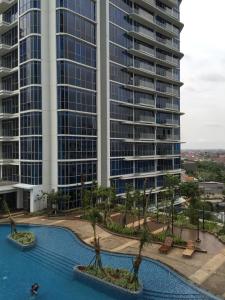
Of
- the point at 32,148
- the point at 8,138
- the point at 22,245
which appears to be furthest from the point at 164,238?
A: the point at 8,138

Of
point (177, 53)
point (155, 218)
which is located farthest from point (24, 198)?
point (177, 53)

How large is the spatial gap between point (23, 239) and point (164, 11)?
4534 centimetres

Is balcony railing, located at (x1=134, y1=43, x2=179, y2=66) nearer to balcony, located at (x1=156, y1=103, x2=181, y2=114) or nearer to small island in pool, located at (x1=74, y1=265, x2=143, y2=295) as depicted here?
balcony, located at (x1=156, y1=103, x2=181, y2=114)

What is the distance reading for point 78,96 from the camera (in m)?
42.1

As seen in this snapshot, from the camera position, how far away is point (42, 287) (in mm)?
20156

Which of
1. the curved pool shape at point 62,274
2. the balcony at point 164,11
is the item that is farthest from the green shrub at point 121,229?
the balcony at point 164,11

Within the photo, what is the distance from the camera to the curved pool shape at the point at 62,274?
19047 mm

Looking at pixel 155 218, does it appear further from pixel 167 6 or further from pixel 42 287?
pixel 167 6

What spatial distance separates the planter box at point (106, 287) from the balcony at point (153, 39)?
3883 centimetres

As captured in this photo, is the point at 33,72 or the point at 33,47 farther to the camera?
the point at 33,47

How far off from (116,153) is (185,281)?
2875 cm

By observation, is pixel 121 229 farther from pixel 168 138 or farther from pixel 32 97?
pixel 168 138

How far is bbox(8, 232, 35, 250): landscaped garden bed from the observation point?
27.0m

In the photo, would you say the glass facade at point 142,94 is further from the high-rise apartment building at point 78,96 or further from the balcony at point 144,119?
the high-rise apartment building at point 78,96
